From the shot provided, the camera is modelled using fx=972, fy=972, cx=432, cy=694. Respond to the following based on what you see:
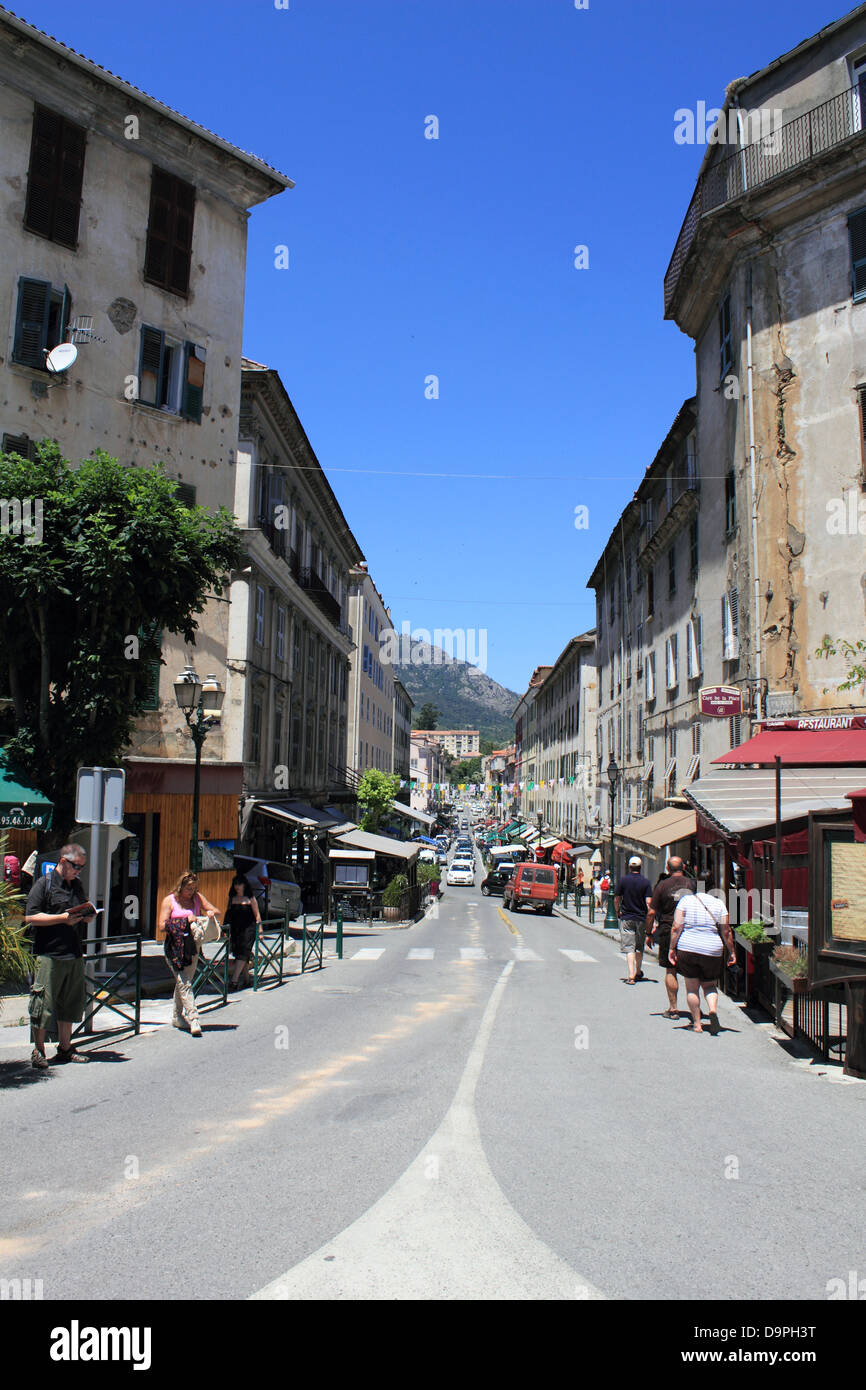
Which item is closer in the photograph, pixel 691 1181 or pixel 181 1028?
pixel 691 1181

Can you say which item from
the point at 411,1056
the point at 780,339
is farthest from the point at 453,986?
the point at 780,339

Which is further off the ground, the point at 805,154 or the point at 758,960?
Answer: the point at 805,154

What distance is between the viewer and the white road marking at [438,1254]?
415 centimetres

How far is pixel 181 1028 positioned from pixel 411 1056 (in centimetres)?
331

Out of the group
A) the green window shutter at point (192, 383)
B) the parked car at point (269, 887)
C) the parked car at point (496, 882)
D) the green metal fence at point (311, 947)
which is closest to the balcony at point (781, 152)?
the green window shutter at point (192, 383)

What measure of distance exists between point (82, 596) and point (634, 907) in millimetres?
9543

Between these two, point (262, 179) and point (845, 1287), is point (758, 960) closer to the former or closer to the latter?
point (845, 1287)

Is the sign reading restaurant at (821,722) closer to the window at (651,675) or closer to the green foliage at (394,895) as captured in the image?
the window at (651,675)

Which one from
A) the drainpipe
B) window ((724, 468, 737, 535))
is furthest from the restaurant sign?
window ((724, 468, 737, 535))

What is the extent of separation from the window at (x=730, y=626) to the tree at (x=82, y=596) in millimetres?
13651

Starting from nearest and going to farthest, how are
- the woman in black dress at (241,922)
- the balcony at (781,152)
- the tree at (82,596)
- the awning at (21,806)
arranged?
1. the tree at (82,596)
2. the awning at (21,806)
3. the woman in black dress at (241,922)
4. the balcony at (781,152)
